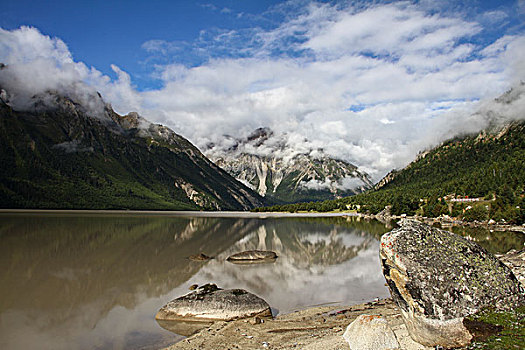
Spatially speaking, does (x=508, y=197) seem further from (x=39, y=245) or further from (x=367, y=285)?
(x=39, y=245)

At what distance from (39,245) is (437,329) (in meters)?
56.1

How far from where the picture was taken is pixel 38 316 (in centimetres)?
2136

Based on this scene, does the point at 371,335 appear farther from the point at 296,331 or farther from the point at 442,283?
the point at 296,331

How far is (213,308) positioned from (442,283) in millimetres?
14054

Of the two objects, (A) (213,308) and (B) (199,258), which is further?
(B) (199,258)

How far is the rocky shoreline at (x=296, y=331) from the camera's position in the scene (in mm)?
14031

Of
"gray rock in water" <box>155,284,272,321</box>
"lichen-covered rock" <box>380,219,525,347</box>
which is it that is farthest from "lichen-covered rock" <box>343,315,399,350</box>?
"gray rock in water" <box>155,284,272,321</box>

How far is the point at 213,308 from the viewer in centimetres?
2145

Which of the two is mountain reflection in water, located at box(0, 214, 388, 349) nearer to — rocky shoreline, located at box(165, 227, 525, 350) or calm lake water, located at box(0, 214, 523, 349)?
calm lake water, located at box(0, 214, 523, 349)

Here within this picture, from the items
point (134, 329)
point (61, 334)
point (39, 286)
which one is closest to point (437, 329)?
point (134, 329)

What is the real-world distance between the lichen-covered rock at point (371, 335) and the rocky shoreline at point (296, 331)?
10.6 inches

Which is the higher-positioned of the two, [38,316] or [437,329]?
[437,329]

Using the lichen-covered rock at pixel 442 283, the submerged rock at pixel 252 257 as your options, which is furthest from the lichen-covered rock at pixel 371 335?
the submerged rock at pixel 252 257

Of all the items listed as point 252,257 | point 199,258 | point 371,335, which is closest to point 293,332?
point 371,335
